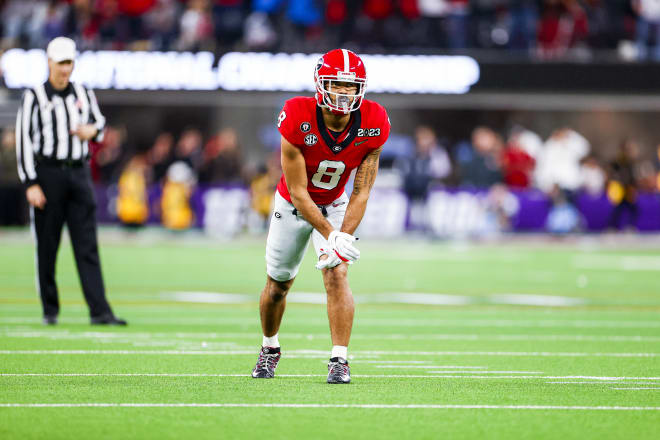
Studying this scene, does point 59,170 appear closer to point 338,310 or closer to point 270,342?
point 270,342

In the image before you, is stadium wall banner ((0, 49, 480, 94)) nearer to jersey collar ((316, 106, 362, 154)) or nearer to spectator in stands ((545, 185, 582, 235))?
spectator in stands ((545, 185, 582, 235))

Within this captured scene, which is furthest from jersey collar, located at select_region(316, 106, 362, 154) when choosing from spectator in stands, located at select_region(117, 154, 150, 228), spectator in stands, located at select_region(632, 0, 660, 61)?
spectator in stands, located at select_region(632, 0, 660, 61)

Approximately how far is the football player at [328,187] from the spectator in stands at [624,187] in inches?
749

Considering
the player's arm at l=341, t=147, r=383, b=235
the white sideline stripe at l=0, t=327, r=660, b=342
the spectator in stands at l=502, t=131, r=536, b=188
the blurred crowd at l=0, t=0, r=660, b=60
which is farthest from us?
the blurred crowd at l=0, t=0, r=660, b=60

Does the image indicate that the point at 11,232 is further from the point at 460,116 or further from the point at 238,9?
the point at 460,116

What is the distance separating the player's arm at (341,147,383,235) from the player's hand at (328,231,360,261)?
0.16 metres

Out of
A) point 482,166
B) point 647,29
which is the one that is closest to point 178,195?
point 482,166

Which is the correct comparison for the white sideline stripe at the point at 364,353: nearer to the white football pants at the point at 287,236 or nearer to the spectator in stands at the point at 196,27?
the white football pants at the point at 287,236

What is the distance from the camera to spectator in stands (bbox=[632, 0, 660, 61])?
25453 mm

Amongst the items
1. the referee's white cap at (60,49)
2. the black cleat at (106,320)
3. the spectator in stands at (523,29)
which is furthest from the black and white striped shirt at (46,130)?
the spectator in stands at (523,29)

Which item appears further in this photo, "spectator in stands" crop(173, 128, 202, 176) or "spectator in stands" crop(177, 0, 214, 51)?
"spectator in stands" crop(177, 0, 214, 51)

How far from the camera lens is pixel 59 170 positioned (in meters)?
9.30

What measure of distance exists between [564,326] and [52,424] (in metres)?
5.77

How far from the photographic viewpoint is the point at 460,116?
95.6 ft
